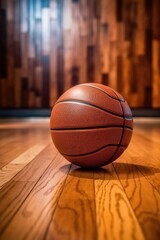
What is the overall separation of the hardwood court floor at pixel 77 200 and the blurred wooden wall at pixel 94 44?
401cm

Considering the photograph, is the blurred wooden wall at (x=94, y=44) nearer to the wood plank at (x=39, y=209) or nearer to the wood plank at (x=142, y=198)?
the wood plank at (x=142, y=198)

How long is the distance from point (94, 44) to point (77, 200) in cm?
491

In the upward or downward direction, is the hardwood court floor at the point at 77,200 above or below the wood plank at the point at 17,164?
above

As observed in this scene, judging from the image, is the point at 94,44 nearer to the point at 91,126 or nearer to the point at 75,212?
the point at 91,126

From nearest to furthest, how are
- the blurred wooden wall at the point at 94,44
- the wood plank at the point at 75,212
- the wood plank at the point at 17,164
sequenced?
the wood plank at the point at 75,212
the wood plank at the point at 17,164
the blurred wooden wall at the point at 94,44

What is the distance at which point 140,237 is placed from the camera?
2.48 ft

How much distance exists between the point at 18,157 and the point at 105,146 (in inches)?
25.3

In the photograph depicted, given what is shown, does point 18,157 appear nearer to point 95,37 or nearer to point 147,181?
point 147,181

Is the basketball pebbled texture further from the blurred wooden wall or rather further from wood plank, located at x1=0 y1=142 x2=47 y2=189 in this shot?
the blurred wooden wall

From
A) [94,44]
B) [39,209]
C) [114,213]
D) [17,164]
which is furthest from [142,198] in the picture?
[94,44]

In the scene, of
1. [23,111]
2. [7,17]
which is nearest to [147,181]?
[23,111]

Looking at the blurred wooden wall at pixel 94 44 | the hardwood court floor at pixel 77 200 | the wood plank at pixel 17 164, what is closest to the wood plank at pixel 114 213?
the hardwood court floor at pixel 77 200

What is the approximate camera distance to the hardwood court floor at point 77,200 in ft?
2.62

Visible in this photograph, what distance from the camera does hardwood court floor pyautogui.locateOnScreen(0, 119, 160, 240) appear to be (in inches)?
31.5
